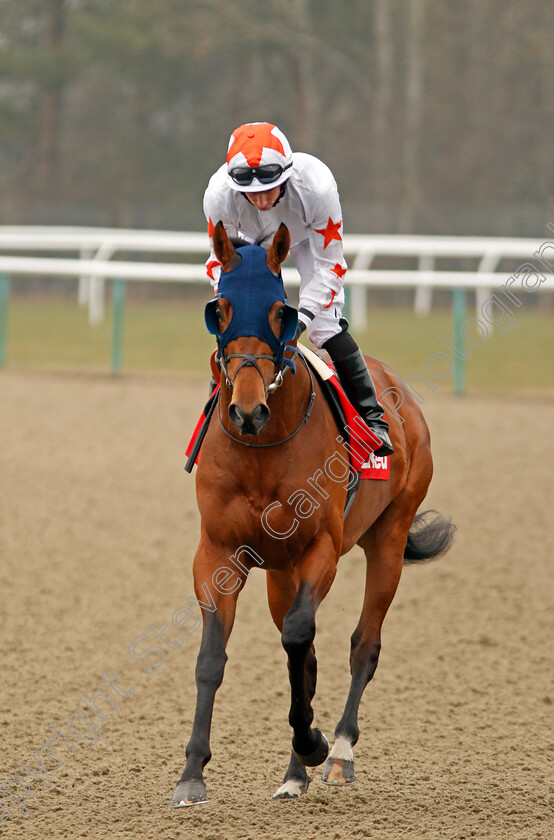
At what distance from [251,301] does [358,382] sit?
1.01 m

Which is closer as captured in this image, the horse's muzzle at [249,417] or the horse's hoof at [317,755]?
the horse's muzzle at [249,417]

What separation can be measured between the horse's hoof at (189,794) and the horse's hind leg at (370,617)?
74cm

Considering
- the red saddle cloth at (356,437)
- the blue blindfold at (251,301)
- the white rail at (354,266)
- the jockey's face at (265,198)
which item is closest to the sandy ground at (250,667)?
the red saddle cloth at (356,437)

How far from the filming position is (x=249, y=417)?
3264 millimetres

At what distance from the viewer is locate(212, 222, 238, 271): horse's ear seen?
3.45 meters

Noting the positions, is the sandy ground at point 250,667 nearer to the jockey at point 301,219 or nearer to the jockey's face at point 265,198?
the jockey at point 301,219

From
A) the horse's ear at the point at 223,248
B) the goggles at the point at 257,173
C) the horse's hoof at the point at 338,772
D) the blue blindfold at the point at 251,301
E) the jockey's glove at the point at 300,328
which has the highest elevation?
the goggles at the point at 257,173

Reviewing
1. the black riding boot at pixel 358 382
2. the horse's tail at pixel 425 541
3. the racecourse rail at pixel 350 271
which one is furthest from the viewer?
the racecourse rail at pixel 350 271

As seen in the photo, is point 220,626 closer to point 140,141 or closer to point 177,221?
point 177,221

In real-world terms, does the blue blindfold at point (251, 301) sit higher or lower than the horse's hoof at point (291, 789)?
higher

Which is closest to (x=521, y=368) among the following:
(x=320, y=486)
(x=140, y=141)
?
(x=320, y=486)

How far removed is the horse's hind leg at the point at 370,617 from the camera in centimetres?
415

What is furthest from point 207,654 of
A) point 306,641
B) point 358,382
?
point 358,382

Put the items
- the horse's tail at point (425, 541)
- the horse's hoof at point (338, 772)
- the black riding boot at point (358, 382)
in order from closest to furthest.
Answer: the horse's hoof at point (338, 772), the black riding boot at point (358, 382), the horse's tail at point (425, 541)
